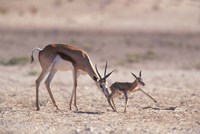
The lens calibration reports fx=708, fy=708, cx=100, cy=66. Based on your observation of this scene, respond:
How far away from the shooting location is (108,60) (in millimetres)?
32875

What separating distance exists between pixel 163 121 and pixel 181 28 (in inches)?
1139

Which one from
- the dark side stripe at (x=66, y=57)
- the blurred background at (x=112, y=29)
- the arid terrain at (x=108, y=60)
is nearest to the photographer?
the arid terrain at (x=108, y=60)

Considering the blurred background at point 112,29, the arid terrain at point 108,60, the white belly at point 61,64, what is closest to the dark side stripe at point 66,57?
the white belly at point 61,64

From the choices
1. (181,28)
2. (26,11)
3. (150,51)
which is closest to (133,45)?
(150,51)

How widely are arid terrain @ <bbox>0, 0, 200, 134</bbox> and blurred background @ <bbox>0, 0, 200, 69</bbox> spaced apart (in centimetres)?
5

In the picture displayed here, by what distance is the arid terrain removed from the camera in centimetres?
1445

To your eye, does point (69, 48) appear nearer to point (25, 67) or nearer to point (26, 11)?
point (25, 67)

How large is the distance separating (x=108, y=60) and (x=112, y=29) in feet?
33.0

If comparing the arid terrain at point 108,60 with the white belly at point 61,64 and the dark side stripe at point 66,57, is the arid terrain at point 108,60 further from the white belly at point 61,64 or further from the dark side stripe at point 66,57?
the dark side stripe at point 66,57

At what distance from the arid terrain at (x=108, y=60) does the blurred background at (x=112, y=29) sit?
0.17 feet

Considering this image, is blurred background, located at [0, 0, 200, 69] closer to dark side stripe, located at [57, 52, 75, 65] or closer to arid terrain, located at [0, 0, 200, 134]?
arid terrain, located at [0, 0, 200, 134]

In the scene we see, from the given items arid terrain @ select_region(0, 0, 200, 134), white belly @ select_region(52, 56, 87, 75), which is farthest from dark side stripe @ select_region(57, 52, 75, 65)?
arid terrain @ select_region(0, 0, 200, 134)

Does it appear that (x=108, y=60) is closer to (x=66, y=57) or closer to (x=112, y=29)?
(x=112, y=29)

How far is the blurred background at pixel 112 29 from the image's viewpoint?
113 feet
